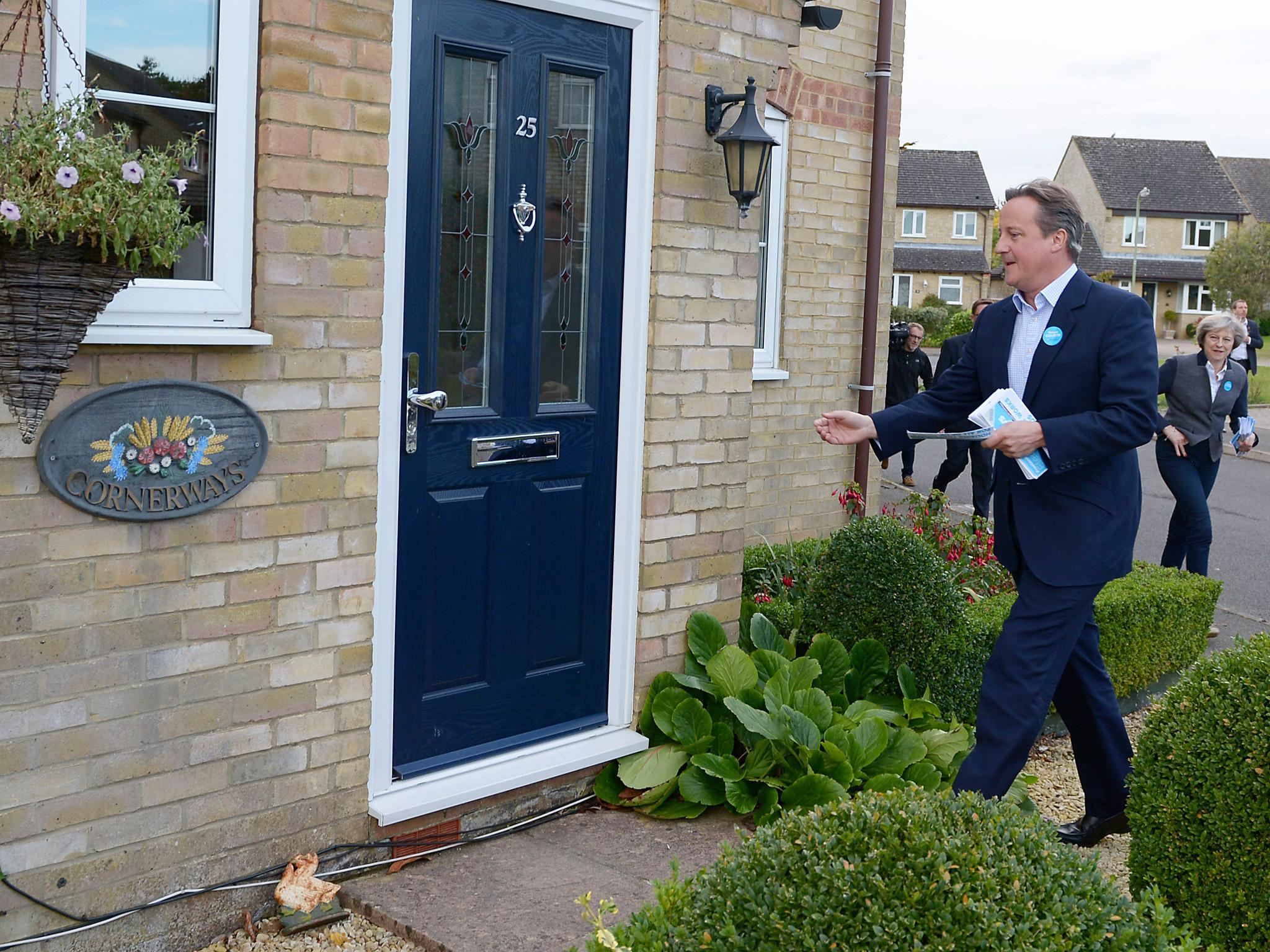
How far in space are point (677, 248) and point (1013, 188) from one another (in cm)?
124

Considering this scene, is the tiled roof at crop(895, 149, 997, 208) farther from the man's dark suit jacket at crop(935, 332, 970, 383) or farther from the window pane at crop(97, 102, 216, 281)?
the window pane at crop(97, 102, 216, 281)

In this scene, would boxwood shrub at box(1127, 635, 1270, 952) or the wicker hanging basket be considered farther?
boxwood shrub at box(1127, 635, 1270, 952)

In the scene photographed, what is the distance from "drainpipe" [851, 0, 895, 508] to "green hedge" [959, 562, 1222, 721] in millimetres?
2728

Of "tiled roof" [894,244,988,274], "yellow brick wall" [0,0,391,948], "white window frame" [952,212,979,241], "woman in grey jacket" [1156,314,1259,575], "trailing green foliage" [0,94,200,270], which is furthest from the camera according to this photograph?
"white window frame" [952,212,979,241]

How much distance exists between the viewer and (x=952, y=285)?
5828 centimetres

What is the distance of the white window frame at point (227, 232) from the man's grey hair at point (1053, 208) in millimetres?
2513

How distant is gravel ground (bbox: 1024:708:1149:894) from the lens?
4.70m

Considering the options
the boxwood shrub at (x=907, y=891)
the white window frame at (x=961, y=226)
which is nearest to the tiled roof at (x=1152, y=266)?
the white window frame at (x=961, y=226)

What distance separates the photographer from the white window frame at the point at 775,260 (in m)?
8.98

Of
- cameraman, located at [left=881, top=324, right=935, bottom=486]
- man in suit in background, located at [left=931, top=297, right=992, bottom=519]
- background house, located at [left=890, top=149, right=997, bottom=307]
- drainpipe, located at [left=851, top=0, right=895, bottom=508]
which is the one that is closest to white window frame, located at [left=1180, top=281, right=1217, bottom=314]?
background house, located at [left=890, top=149, right=997, bottom=307]

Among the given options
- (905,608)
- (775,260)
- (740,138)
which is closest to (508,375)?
(740,138)

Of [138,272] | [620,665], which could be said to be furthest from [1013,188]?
[138,272]

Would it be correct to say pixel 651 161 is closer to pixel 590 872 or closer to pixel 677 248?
pixel 677 248

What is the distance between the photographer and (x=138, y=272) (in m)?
3.24
